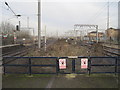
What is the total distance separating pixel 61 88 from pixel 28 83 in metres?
1.52

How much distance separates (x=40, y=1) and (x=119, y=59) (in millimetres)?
11406

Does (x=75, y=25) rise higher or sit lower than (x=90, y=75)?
higher

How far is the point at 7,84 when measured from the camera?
16.7ft

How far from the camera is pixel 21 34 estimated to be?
72.1 m

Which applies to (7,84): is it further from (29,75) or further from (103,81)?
(103,81)

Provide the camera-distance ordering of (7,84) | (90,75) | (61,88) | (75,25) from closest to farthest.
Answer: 1. (61,88)
2. (7,84)
3. (90,75)
4. (75,25)

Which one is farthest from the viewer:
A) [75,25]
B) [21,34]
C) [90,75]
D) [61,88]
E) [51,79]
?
[21,34]

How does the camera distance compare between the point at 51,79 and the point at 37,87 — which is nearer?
the point at 37,87

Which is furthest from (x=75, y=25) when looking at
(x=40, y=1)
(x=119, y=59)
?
(x=119, y=59)

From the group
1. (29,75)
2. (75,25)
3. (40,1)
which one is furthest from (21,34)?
(29,75)

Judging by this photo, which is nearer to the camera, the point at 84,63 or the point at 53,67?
the point at 84,63

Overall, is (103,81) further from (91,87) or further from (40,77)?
(40,77)

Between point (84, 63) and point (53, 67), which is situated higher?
point (84, 63)

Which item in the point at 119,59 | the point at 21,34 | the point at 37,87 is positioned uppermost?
the point at 21,34
